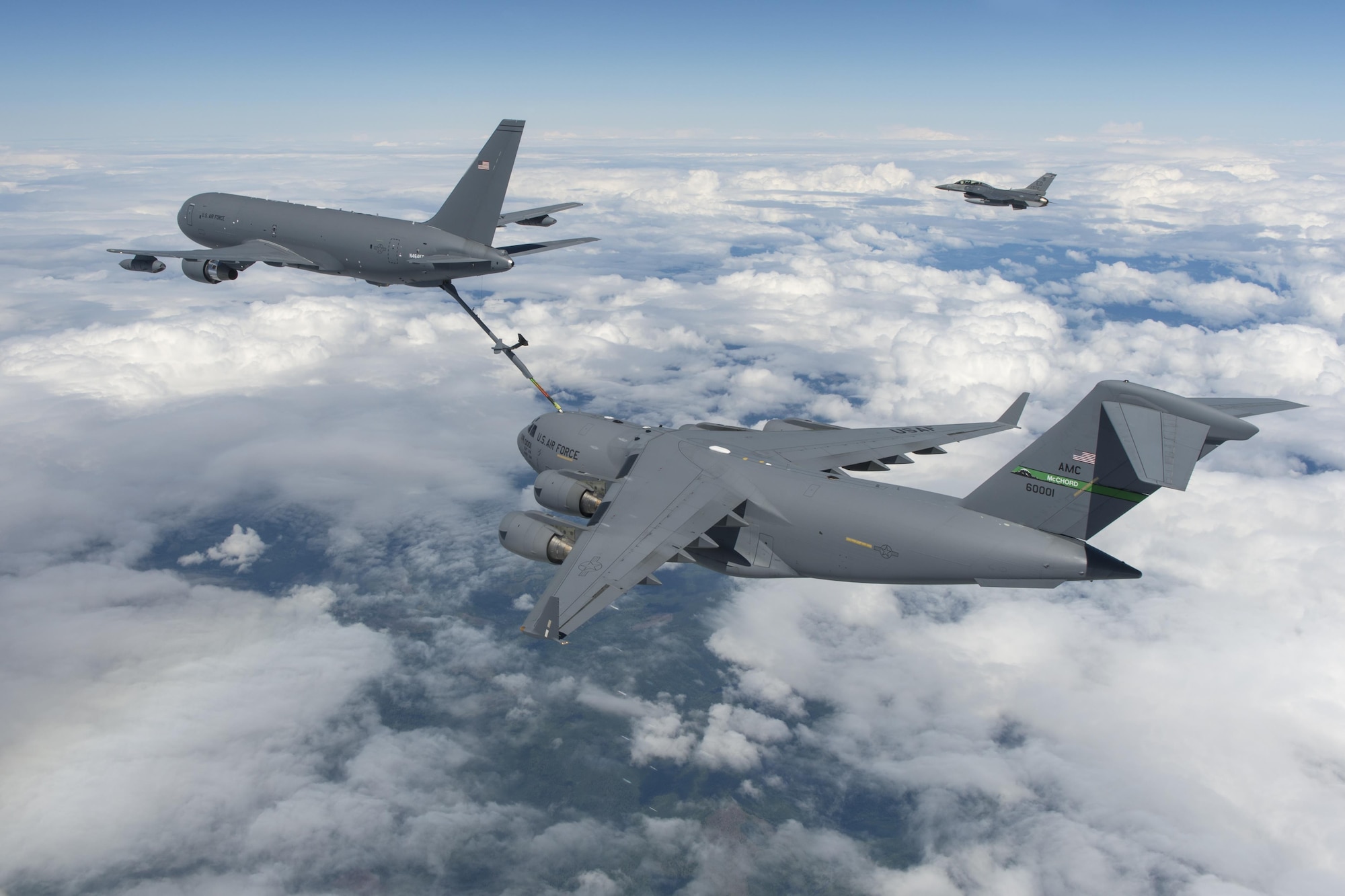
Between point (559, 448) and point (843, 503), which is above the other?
point (843, 503)

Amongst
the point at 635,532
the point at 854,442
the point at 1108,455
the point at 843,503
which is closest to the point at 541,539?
the point at 635,532

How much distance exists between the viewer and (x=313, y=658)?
388 feet

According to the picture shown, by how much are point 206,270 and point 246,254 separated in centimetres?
182

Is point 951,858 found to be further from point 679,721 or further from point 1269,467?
point 1269,467

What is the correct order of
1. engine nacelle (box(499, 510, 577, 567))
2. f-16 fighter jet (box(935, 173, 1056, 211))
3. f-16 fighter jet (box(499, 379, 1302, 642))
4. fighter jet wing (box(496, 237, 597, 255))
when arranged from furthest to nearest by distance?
f-16 fighter jet (box(935, 173, 1056, 211)) → fighter jet wing (box(496, 237, 597, 255)) → engine nacelle (box(499, 510, 577, 567)) → f-16 fighter jet (box(499, 379, 1302, 642))

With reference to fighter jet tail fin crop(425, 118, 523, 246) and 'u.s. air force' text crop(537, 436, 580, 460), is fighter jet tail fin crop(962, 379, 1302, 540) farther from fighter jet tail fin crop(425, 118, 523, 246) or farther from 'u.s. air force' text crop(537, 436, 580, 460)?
fighter jet tail fin crop(425, 118, 523, 246)

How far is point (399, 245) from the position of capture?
29781 mm

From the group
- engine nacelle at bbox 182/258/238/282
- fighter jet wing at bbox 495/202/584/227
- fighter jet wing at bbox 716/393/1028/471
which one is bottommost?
fighter jet wing at bbox 716/393/1028/471

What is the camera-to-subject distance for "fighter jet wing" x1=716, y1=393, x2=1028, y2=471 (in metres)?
23.0

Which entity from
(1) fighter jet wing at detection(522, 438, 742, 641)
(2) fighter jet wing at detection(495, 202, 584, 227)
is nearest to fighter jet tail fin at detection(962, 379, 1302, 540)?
(1) fighter jet wing at detection(522, 438, 742, 641)

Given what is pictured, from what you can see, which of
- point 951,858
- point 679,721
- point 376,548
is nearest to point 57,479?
point 376,548

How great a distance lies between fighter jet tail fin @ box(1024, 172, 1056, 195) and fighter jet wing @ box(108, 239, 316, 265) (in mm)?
66099

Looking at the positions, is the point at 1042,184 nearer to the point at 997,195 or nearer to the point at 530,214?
the point at 997,195

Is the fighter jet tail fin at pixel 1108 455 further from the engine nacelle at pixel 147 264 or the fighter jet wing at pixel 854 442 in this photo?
the engine nacelle at pixel 147 264
